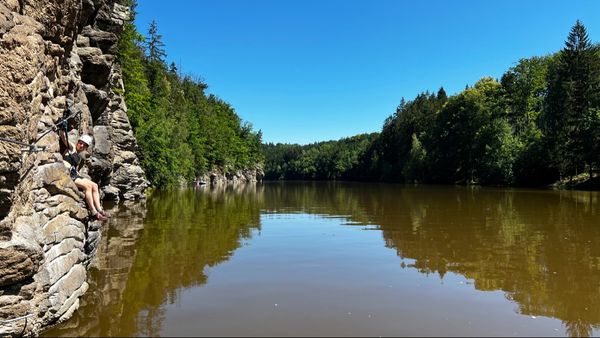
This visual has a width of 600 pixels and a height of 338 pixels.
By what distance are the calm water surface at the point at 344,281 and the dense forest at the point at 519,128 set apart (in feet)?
141

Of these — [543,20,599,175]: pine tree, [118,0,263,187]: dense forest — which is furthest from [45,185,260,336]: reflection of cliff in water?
[543,20,599,175]: pine tree

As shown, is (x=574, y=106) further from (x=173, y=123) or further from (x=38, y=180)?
(x=38, y=180)

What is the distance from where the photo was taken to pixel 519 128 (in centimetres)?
7194

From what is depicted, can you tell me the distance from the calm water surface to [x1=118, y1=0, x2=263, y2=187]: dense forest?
26.2 meters

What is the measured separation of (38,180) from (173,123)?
53.4m

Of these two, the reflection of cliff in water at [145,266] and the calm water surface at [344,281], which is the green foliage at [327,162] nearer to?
the reflection of cliff in water at [145,266]

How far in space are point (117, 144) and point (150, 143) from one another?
12955 mm

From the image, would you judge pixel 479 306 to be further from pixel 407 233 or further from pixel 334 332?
pixel 407 233

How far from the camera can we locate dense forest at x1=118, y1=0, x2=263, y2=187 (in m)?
42.4

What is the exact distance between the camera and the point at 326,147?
7160 inches

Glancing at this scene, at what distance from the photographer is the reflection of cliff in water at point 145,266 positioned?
293 inches

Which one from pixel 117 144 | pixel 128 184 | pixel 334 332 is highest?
pixel 117 144

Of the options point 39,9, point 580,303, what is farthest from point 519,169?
point 39,9

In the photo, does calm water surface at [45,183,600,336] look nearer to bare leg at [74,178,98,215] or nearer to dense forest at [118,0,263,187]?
bare leg at [74,178,98,215]
